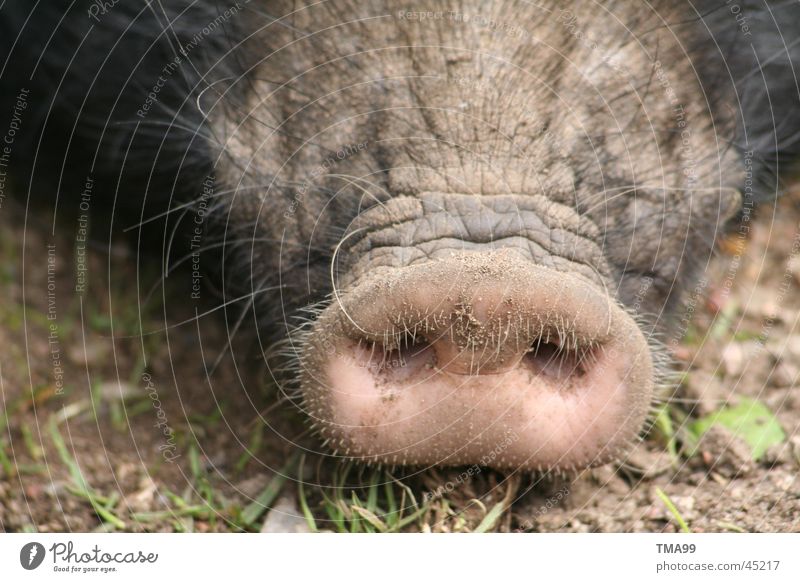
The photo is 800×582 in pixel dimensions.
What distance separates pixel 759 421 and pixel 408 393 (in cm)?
126

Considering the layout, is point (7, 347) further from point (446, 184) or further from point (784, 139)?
point (784, 139)

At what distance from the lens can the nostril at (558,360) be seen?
209 centimetres

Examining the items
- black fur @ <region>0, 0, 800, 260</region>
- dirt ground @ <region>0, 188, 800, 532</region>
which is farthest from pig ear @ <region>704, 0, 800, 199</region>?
dirt ground @ <region>0, 188, 800, 532</region>

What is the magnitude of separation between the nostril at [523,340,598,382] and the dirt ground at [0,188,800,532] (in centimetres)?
38

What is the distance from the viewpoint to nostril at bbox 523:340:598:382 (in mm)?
2088

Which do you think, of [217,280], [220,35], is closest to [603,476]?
[217,280]

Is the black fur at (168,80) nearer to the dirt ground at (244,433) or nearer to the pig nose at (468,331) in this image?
the dirt ground at (244,433)

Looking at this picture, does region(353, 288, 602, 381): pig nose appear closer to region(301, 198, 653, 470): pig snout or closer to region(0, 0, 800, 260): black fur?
region(301, 198, 653, 470): pig snout

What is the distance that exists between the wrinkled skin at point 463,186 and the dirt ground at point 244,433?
0.73 feet

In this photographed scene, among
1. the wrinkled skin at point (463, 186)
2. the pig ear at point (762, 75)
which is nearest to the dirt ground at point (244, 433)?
the wrinkled skin at point (463, 186)

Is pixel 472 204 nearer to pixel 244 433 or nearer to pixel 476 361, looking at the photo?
pixel 476 361

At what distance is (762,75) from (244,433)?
6.62ft

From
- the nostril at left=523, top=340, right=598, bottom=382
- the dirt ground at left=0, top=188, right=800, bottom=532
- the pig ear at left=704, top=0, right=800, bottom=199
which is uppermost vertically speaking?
the pig ear at left=704, top=0, right=800, bottom=199

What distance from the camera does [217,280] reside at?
9.20 ft
